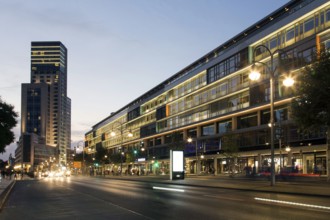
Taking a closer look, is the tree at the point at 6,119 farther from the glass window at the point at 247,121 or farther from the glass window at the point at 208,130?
the glass window at the point at 208,130

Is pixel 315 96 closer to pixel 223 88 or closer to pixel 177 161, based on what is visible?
pixel 177 161

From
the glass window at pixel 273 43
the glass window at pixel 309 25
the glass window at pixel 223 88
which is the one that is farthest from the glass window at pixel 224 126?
the glass window at pixel 309 25

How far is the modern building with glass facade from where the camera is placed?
59.1m

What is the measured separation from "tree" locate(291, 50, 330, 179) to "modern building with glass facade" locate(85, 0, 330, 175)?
7.19 metres

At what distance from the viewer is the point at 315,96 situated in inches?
1075

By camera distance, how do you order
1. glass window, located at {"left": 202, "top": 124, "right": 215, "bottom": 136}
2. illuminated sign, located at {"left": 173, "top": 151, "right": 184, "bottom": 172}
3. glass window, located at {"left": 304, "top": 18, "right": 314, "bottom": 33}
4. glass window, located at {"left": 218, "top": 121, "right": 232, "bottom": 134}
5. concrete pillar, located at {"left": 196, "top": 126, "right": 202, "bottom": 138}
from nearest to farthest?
illuminated sign, located at {"left": 173, "top": 151, "right": 184, "bottom": 172} < glass window, located at {"left": 304, "top": 18, "right": 314, "bottom": 33} < glass window, located at {"left": 218, "top": 121, "right": 232, "bottom": 134} < glass window, located at {"left": 202, "top": 124, "right": 215, "bottom": 136} < concrete pillar, located at {"left": 196, "top": 126, "right": 202, "bottom": 138}

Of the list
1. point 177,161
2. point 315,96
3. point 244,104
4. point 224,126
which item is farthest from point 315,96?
point 224,126

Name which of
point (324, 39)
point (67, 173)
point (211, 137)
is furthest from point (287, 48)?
point (67, 173)

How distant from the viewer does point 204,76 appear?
294 ft

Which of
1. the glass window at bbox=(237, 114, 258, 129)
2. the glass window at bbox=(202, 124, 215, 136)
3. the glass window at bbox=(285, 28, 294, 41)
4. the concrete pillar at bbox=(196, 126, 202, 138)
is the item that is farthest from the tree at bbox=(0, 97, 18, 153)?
the concrete pillar at bbox=(196, 126, 202, 138)

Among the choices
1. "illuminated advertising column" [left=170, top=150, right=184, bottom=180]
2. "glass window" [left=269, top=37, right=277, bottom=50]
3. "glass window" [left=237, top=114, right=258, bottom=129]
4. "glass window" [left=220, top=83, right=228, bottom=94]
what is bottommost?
"illuminated advertising column" [left=170, top=150, right=184, bottom=180]

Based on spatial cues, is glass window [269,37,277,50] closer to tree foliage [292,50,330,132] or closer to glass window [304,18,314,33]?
glass window [304,18,314,33]

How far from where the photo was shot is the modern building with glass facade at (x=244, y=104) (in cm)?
5912

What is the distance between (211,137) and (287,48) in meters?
27.8
